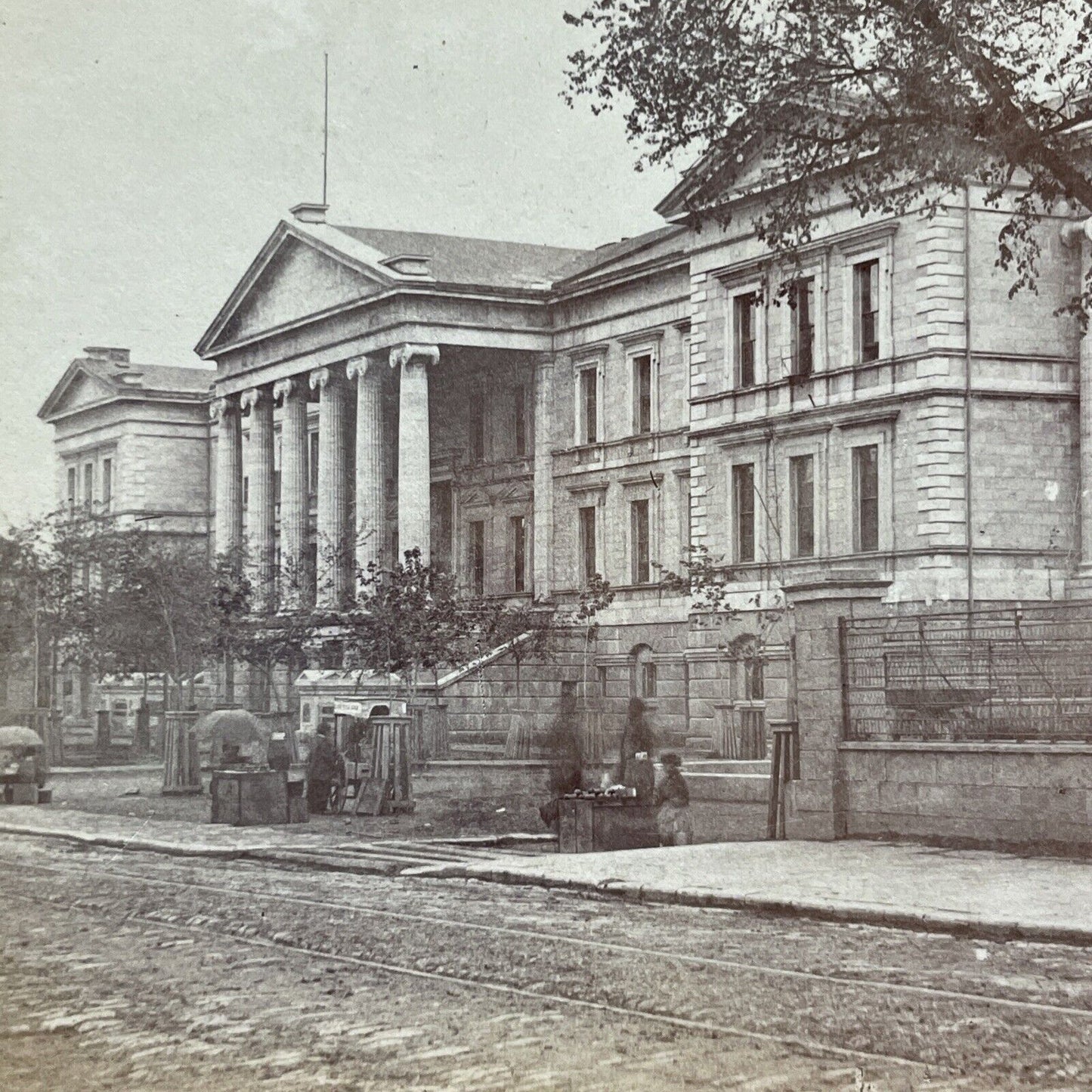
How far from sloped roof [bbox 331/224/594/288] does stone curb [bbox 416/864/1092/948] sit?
427 inches

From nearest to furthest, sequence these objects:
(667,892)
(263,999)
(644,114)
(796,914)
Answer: (263,999), (796,914), (667,892), (644,114)

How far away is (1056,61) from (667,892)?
763cm

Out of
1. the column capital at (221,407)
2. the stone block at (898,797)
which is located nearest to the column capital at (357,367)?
the column capital at (221,407)

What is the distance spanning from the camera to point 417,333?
123 feet

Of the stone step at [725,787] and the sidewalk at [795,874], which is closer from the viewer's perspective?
the sidewalk at [795,874]

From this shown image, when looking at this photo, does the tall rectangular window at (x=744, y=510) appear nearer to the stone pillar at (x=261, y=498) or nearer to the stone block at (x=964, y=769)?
the stone pillar at (x=261, y=498)

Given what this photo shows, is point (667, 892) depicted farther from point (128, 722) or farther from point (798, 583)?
point (128, 722)

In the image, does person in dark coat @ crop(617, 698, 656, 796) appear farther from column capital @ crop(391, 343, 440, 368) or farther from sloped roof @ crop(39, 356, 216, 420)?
column capital @ crop(391, 343, 440, 368)

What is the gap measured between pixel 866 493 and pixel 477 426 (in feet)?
22.8

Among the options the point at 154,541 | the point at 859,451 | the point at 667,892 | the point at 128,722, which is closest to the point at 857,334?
the point at 859,451

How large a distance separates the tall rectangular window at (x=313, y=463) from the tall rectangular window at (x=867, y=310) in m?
18.0

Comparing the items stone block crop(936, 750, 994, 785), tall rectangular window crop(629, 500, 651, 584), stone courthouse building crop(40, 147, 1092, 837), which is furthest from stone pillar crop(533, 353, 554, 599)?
stone block crop(936, 750, 994, 785)

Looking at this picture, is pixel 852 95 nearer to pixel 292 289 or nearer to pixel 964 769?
pixel 964 769

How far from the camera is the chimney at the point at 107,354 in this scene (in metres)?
16.8
